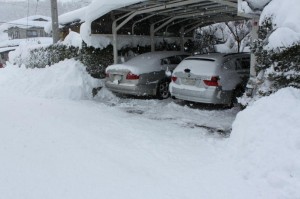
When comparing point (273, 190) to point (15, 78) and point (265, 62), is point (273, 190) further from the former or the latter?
Result: point (15, 78)

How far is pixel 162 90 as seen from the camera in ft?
35.0

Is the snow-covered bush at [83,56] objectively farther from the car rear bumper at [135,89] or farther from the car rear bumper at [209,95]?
the car rear bumper at [209,95]

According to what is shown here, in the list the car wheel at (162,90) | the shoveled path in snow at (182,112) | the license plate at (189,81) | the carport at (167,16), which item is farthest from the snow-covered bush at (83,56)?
the license plate at (189,81)

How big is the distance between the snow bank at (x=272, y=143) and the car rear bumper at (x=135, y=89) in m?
4.41

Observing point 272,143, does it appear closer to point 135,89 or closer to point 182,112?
point 182,112

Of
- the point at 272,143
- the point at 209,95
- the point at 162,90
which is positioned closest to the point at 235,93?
the point at 209,95

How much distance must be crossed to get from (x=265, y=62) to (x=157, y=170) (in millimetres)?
3139

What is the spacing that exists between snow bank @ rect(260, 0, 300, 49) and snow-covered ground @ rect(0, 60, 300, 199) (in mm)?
917

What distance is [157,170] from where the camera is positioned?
5.02 metres

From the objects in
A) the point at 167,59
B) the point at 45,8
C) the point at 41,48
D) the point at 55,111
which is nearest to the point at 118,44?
the point at 167,59

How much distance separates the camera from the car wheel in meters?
10.6

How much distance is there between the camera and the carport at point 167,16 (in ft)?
34.0

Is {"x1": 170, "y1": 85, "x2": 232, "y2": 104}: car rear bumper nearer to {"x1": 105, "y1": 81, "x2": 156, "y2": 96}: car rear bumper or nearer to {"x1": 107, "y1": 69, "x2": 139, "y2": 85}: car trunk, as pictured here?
{"x1": 105, "y1": 81, "x2": 156, "y2": 96}: car rear bumper

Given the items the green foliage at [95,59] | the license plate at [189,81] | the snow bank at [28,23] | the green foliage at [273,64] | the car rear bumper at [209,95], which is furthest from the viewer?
the snow bank at [28,23]
